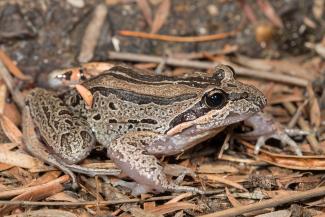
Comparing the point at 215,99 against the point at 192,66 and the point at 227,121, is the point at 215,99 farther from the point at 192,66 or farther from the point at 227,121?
the point at 192,66

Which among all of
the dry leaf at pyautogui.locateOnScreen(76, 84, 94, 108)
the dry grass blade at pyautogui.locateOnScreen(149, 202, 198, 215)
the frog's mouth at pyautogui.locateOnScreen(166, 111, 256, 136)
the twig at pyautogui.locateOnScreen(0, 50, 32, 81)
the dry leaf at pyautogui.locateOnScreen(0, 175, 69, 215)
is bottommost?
the dry leaf at pyautogui.locateOnScreen(0, 175, 69, 215)

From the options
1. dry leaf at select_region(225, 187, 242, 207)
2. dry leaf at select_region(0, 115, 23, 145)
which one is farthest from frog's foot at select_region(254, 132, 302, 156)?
dry leaf at select_region(0, 115, 23, 145)

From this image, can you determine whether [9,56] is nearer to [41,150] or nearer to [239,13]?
[41,150]

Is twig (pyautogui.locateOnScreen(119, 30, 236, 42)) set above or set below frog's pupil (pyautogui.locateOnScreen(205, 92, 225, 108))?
above

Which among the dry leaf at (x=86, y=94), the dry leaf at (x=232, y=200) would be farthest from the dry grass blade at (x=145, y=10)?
the dry leaf at (x=232, y=200)

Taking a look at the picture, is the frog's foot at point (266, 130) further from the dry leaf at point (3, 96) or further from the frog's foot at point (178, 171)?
the dry leaf at point (3, 96)

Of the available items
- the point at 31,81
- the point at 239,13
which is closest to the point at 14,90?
the point at 31,81

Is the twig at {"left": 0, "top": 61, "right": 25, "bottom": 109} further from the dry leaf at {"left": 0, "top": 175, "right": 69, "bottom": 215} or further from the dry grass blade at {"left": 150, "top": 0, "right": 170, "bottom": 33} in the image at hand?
the dry grass blade at {"left": 150, "top": 0, "right": 170, "bottom": 33}

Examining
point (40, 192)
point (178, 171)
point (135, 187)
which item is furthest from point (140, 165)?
point (40, 192)
